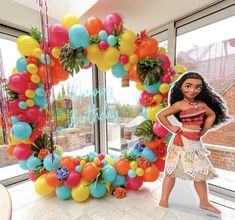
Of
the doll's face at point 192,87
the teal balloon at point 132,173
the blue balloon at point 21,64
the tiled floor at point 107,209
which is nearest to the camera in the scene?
the doll's face at point 192,87

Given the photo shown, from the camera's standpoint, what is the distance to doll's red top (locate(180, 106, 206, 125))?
1113mm

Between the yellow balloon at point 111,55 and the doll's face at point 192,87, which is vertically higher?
the yellow balloon at point 111,55

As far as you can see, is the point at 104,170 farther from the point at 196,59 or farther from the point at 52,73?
the point at 196,59

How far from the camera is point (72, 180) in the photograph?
1381 millimetres

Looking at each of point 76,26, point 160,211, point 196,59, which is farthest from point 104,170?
point 196,59

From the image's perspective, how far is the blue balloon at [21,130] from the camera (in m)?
1.35

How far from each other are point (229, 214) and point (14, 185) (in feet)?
7.55

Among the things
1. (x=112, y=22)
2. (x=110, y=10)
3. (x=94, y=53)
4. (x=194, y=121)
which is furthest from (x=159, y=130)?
(x=110, y=10)

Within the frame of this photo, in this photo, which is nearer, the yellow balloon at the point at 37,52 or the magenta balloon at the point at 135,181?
the yellow balloon at the point at 37,52

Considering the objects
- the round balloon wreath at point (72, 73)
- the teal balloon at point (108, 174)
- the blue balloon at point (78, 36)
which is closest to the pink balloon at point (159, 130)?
the round balloon wreath at point (72, 73)

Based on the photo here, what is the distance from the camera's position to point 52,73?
141 centimetres

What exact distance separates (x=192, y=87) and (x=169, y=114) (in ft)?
0.87

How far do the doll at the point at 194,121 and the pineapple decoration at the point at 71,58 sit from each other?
86cm

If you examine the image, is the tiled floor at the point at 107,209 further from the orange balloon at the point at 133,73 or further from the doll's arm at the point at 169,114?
the orange balloon at the point at 133,73
